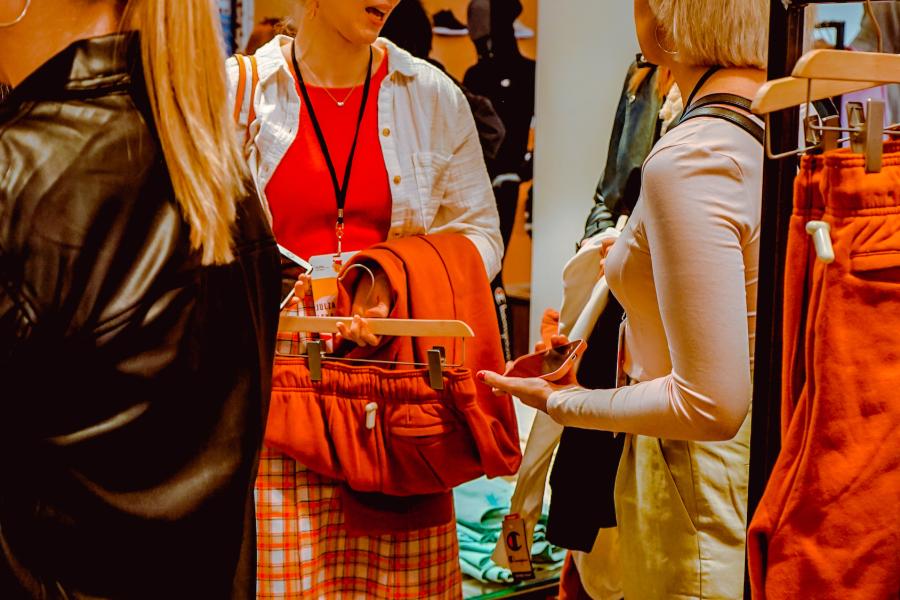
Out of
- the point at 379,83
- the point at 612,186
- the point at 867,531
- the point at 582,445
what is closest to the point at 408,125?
the point at 379,83

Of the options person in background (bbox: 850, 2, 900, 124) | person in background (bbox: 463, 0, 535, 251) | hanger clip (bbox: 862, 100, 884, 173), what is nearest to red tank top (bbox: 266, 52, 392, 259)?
hanger clip (bbox: 862, 100, 884, 173)

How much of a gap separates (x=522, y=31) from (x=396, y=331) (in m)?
1.83

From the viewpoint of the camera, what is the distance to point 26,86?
108cm

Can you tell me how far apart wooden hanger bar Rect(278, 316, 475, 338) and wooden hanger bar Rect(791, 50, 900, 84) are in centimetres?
92

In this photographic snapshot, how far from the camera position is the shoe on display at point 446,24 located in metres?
3.38

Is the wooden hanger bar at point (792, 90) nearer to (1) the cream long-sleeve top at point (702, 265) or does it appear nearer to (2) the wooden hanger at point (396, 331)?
(1) the cream long-sleeve top at point (702, 265)

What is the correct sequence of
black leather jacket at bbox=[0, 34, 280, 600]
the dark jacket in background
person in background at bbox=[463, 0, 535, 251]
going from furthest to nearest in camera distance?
person in background at bbox=[463, 0, 535, 251] → the dark jacket in background → black leather jacket at bbox=[0, 34, 280, 600]

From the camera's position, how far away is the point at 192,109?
1.16 metres

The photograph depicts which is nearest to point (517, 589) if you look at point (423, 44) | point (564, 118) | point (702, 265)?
point (564, 118)

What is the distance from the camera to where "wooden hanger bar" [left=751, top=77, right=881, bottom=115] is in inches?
49.1

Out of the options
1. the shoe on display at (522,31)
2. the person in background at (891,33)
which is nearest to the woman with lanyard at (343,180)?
the shoe on display at (522,31)

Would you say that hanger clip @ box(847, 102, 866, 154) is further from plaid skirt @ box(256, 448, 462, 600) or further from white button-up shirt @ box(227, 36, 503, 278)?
plaid skirt @ box(256, 448, 462, 600)

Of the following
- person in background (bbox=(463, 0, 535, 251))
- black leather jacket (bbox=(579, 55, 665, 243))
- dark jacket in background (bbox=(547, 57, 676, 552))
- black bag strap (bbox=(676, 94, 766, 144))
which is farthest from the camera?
person in background (bbox=(463, 0, 535, 251))

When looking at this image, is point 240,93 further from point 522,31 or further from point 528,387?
point 522,31
